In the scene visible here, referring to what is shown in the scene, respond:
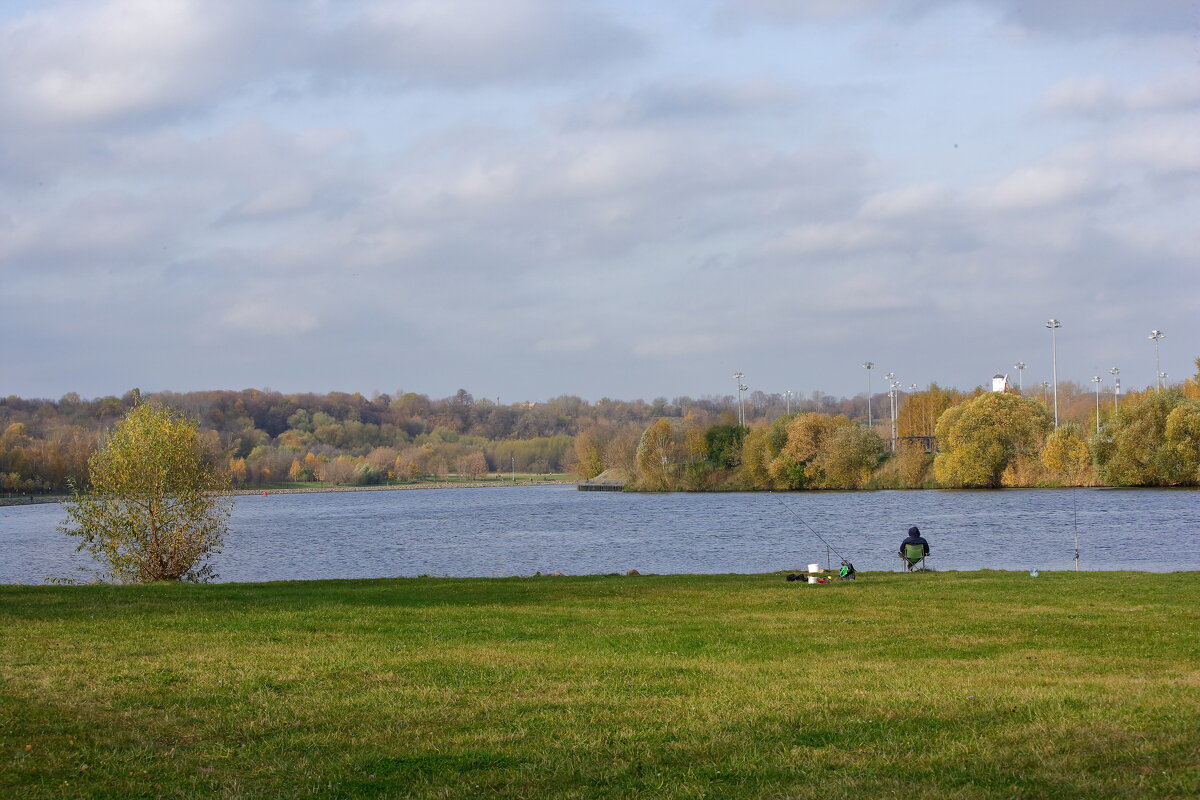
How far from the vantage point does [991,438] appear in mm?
99375

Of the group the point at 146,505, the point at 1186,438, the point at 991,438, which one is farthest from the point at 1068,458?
the point at 146,505

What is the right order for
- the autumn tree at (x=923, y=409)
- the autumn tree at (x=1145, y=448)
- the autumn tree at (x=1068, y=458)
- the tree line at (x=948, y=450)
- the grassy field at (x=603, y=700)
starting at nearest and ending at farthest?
the grassy field at (x=603, y=700) → the autumn tree at (x=1145, y=448) → the tree line at (x=948, y=450) → the autumn tree at (x=1068, y=458) → the autumn tree at (x=923, y=409)

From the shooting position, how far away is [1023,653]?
41.9 ft

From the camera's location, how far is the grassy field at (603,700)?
7.57 meters

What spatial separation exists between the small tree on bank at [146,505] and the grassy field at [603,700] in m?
11.4

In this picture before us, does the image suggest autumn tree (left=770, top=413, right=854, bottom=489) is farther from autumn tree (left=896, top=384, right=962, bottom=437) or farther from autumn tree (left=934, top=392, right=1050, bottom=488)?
autumn tree (left=896, top=384, right=962, bottom=437)

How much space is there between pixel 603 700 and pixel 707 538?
140 ft

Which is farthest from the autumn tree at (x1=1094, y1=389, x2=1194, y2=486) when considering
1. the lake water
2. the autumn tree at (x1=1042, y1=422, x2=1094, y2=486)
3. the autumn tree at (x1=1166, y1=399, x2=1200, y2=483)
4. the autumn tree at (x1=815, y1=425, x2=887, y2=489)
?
the autumn tree at (x1=815, y1=425, x2=887, y2=489)

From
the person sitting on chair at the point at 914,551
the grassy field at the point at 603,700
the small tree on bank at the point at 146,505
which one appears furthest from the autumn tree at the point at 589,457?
the grassy field at the point at 603,700

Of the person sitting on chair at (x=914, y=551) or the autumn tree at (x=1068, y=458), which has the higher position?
the autumn tree at (x=1068, y=458)

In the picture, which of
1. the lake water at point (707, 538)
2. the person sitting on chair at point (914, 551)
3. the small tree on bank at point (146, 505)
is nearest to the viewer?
the person sitting on chair at point (914, 551)

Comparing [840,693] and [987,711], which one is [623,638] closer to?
A: [840,693]

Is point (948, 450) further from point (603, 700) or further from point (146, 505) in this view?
point (603, 700)

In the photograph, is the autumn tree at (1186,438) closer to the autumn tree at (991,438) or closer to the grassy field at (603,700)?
the autumn tree at (991,438)
